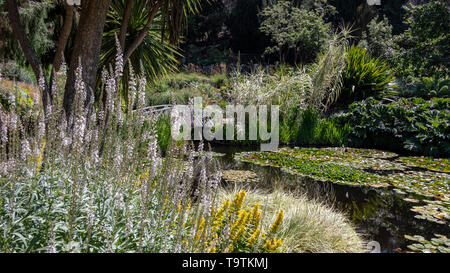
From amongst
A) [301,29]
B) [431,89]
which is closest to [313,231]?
[431,89]

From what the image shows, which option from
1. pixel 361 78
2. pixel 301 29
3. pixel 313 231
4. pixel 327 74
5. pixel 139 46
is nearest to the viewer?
pixel 313 231

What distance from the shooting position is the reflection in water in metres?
3.23

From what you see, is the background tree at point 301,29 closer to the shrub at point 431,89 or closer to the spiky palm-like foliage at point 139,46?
the shrub at point 431,89

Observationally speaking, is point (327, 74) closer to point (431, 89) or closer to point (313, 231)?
point (431, 89)

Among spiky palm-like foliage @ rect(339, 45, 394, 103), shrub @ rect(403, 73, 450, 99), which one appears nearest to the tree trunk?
spiky palm-like foliage @ rect(339, 45, 394, 103)

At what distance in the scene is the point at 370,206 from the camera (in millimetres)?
3990

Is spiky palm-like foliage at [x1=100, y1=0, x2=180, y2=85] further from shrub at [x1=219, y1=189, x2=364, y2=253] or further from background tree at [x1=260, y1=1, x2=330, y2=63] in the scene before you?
background tree at [x1=260, y1=1, x2=330, y2=63]

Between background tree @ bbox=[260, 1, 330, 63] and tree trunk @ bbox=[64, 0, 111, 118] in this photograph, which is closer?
tree trunk @ bbox=[64, 0, 111, 118]

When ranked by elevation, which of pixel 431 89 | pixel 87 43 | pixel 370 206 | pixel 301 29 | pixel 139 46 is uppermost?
pixel 301 29

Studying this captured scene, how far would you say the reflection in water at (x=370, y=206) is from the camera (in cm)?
323

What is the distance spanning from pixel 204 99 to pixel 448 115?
19.3 ft

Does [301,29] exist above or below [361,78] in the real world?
above
